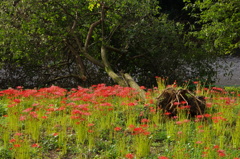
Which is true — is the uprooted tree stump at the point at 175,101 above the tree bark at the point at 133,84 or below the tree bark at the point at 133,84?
below

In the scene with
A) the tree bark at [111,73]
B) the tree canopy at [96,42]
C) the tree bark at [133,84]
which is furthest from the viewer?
the tree canopy at [96,42]

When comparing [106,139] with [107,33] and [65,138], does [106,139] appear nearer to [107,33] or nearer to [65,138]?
[65,138]

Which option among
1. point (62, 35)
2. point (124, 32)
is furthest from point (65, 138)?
point (124, 32)

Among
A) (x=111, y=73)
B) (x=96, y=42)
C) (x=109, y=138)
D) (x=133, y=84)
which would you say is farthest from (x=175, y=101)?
(x=96, y=42)

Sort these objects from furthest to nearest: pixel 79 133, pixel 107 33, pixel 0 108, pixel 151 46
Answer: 1. pixel 107 33
2. pixel 151 46
3. pixel 0 108
4. pixel 79 133

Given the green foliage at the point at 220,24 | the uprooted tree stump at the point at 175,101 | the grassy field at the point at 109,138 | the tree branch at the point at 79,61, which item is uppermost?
the green foliage at the point at 220,24

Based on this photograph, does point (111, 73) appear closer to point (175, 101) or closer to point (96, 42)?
point (96, 42)

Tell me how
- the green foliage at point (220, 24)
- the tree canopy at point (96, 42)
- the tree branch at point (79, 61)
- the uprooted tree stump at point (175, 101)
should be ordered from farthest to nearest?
the tree branch at point (79, 61)
the green foliage at point (220, 24)
the tree canopy at point (96, 42)
the uprooted tree stump at point (175, 101)

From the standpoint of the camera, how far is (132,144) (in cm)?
509

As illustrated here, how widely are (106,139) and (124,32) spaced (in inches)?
244

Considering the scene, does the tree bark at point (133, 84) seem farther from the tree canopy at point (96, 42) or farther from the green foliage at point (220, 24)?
the green foliage at point (220, 24)

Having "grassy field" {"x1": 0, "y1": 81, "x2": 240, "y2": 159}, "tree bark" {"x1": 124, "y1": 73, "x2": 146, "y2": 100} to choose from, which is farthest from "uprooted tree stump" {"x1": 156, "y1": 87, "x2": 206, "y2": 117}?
"tree bark" {"x1": 124, "y1": 73, "x2": 146, "y2": 100}

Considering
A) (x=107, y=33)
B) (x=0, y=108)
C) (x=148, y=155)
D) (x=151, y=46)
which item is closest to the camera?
(x=148, y=155)

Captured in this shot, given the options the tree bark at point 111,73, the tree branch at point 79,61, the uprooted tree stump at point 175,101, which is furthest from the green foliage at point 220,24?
the uprooted tree stump at point 175,101
